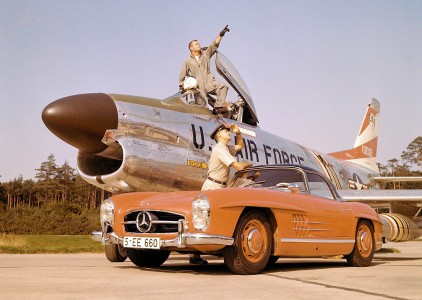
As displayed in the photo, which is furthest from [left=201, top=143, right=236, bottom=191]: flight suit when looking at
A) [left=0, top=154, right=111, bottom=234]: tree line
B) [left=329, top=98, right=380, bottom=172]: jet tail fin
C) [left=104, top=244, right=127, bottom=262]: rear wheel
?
[left=0, top=154, right=111, bottom=234]: tree line

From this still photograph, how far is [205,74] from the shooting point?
466 inches

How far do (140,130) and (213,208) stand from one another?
3620 millimetres

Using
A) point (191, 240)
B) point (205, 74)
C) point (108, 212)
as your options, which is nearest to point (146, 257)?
point (108, 212)

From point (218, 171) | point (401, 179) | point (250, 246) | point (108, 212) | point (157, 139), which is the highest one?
point (157, 139)

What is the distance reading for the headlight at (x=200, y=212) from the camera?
586cm

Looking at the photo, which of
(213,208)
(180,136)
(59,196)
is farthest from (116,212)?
(59,196)

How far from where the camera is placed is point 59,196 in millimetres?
101062

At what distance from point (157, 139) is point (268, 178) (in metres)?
2.65

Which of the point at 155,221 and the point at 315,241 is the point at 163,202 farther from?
the point at 315,241

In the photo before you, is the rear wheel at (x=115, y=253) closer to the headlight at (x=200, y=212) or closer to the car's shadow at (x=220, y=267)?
the car's shadow at (x=220, y=267)

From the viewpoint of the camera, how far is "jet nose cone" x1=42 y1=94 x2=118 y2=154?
844 cm

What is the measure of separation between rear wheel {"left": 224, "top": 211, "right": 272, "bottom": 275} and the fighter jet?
10.4 feet

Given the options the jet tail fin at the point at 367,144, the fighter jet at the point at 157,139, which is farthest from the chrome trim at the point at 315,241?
the jet tail fin at the point at 367,144

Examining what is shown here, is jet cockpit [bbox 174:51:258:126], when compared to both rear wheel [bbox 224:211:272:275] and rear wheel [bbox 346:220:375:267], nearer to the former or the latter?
rear wheel [bbox 346:220:375:267]
